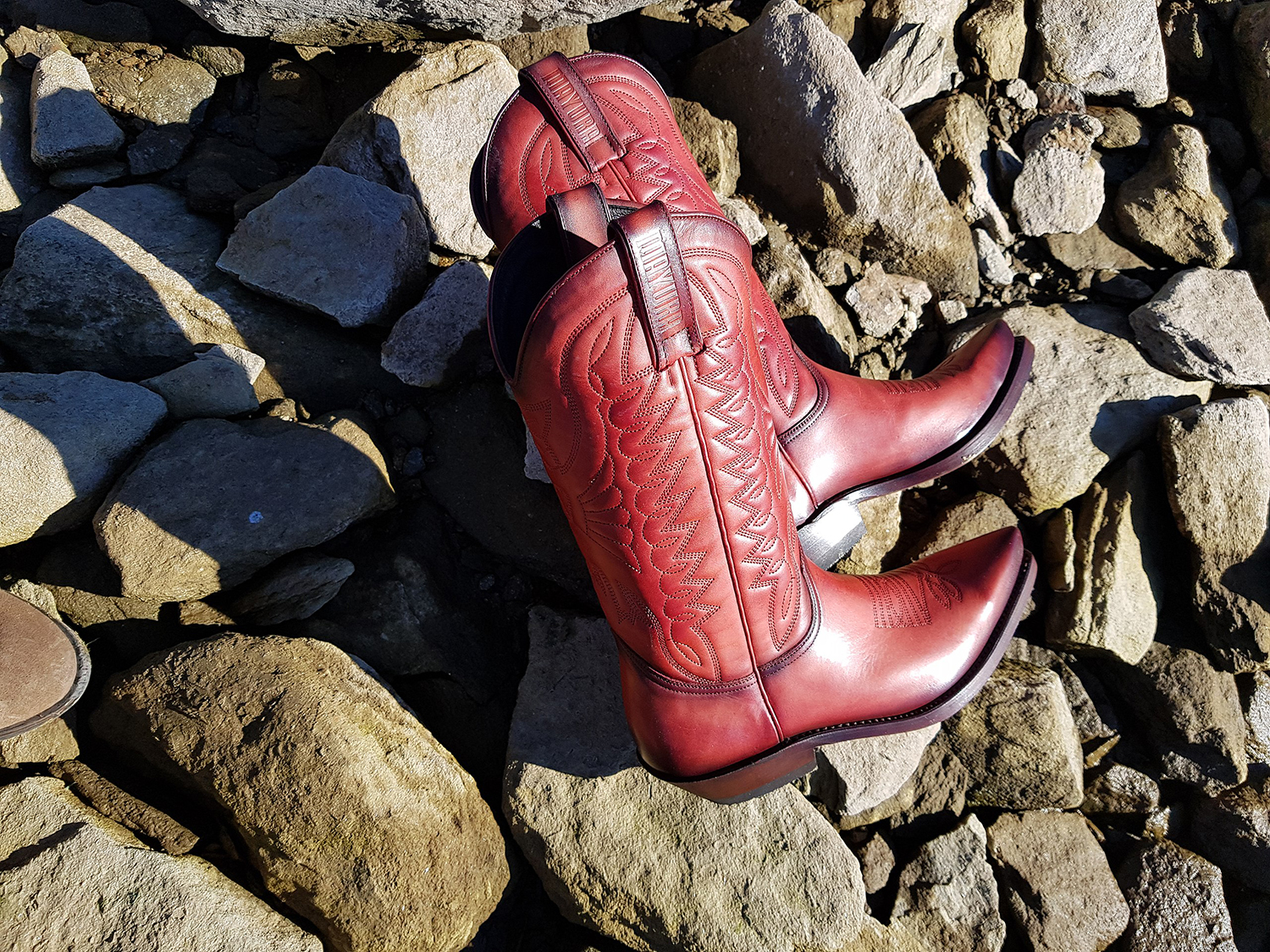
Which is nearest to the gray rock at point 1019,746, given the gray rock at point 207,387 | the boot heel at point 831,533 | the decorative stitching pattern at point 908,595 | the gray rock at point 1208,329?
the decorative stitching pattern at point 908,595

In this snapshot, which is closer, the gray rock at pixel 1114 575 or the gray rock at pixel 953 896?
the gray rock at pixel 953 896

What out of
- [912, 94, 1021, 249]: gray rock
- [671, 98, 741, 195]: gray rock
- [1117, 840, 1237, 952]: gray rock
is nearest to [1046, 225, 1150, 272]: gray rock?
[912, 94, 1021, 249]: gray rock

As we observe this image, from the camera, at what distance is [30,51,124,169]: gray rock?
244 cm

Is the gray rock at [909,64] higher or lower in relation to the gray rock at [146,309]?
higher

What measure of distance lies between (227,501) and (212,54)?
152 cm

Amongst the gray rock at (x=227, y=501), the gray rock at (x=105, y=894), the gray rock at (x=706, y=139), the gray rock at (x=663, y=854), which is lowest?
the gray rock at (x=663, y=854)

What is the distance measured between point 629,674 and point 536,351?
2.80 ft

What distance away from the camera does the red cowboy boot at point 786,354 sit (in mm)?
1920

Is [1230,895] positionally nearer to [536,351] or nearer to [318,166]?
[536,351]

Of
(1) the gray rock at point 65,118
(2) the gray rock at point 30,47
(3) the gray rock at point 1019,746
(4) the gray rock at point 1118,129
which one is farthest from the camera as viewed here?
(4) the gray rock at point 1118,129

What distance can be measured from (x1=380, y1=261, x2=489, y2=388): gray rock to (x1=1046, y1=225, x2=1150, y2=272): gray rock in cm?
195

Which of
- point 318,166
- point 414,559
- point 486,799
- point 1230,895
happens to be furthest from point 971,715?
point 318,166

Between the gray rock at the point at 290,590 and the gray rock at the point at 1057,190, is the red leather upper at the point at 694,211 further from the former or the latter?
the gray rock at the point at 290,590

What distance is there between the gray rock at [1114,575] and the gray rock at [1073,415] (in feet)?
0.26
